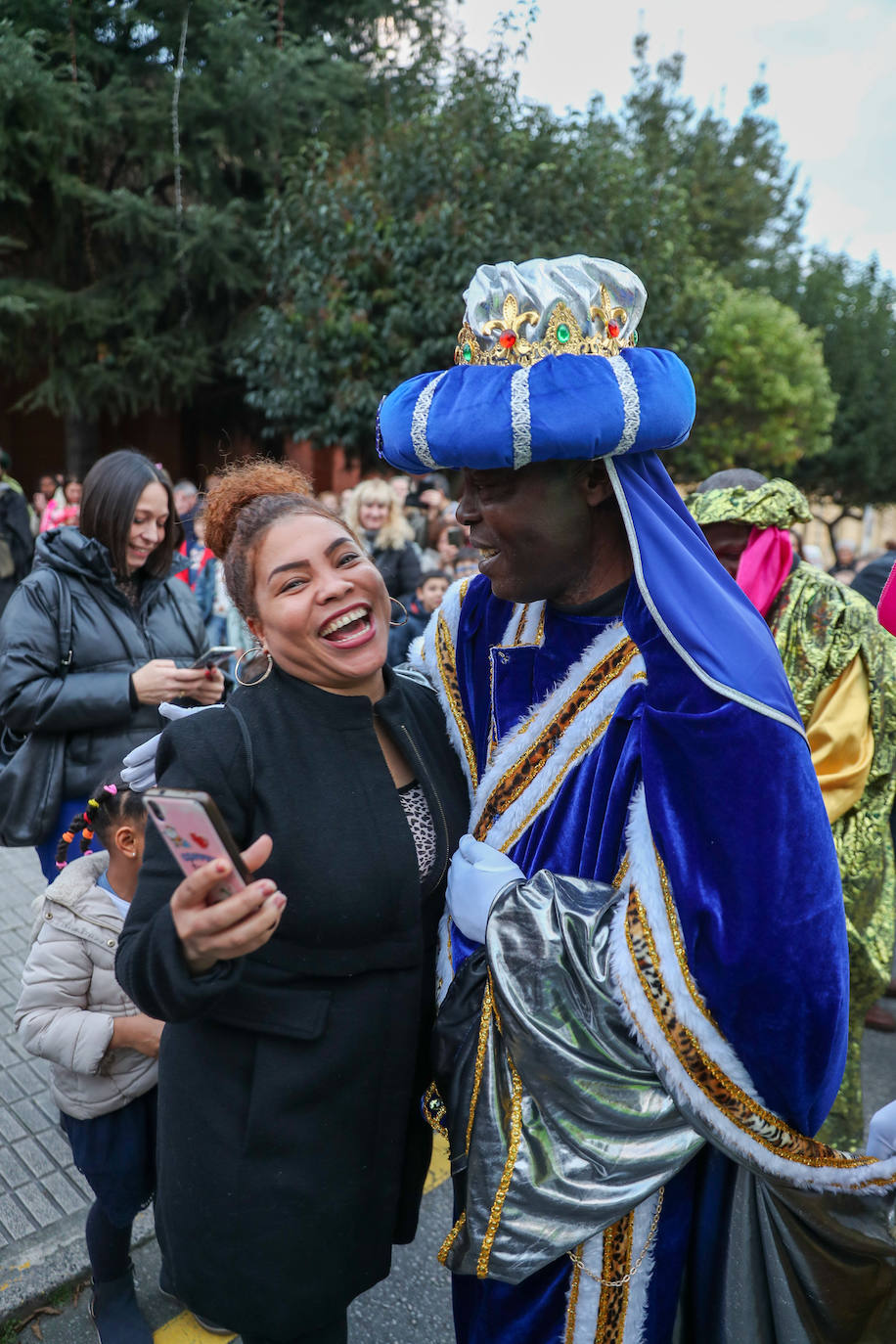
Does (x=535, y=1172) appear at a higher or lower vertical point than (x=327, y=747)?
lower

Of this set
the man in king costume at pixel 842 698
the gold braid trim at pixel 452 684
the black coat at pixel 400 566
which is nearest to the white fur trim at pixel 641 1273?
the gold braid trim at pixel 452 684

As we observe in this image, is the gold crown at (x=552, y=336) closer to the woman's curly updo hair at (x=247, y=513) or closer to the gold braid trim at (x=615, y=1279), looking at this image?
the woman's curly updo hair at (x=247, y=513)

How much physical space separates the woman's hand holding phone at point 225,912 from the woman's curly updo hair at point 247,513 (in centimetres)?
63

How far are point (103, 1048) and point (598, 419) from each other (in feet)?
5.93

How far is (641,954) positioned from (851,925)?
78.5 inches

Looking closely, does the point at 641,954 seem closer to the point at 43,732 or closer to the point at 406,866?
the point at 406,866

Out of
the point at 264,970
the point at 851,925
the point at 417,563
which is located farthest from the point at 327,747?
the point at 417,563

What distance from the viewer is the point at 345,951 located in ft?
5.22

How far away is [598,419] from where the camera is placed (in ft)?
4.48

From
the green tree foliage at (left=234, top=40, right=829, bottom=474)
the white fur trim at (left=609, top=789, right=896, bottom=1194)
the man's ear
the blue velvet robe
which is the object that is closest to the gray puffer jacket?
the blue velvet robe

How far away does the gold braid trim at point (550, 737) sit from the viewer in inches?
63.1

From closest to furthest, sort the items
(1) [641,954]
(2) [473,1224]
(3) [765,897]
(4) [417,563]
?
(3) [765,897] → (1) [641,954] → (2) [473,1224] → (4) [417,563]

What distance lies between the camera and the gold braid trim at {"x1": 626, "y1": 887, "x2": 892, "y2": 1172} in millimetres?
1376

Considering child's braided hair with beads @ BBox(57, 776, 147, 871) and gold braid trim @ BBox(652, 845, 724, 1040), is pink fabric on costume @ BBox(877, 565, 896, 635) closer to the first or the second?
gold braid trim @ BBox(652, 845, 724, 1040)
